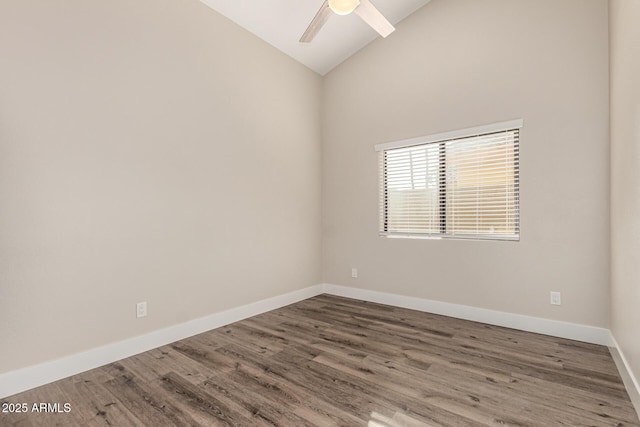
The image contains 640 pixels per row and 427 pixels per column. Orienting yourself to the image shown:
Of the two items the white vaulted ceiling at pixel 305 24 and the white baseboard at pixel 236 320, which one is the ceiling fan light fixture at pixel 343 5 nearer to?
the white vaulted ceiling at pixel 305 24

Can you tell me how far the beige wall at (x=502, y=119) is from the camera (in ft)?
8.79

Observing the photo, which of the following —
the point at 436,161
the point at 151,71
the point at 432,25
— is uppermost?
the point at 432,25

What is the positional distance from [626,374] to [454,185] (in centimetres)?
200

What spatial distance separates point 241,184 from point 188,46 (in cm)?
135

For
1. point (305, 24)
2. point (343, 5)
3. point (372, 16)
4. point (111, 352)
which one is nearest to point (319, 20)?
point (343, 5)

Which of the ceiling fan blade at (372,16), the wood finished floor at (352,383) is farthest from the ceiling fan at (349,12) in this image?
the wood finished floor at (352,383)

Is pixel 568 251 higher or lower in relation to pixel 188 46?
lower

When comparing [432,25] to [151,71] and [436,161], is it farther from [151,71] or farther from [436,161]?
[151,71]

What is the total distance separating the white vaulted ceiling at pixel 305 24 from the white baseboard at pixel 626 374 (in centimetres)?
365

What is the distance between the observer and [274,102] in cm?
378

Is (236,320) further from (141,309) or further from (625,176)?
(625,176)

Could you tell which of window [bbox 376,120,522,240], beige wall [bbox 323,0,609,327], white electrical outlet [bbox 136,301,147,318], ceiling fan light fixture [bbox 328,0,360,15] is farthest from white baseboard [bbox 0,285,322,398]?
ceiling fan light fixture [bbox 328,0,360,15]

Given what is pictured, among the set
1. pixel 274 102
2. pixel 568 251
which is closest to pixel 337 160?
pixel 274 102

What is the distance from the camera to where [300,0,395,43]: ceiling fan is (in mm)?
2381
